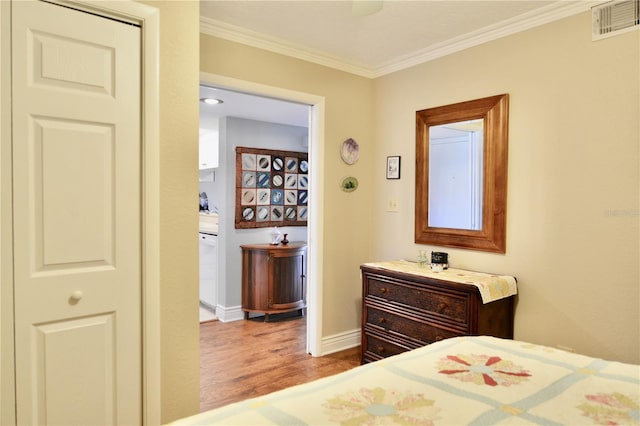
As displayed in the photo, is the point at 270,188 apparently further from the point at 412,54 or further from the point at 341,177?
the point at 412,54

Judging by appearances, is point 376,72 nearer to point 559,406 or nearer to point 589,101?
point 589,101

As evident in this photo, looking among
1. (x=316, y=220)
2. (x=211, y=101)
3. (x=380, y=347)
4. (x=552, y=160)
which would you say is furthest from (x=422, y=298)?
(x=211, y=101)

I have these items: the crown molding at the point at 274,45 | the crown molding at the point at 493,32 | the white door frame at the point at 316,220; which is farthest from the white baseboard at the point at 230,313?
the crown molding at the point at 493,32

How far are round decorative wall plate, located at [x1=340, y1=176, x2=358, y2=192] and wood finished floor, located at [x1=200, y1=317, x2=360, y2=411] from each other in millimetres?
1437

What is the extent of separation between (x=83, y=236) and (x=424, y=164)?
2478 mm

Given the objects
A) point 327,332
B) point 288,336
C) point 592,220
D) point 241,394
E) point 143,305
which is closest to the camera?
point 143,305

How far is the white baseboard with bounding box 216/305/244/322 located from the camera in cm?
467

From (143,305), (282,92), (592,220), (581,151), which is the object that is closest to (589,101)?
(581,151)

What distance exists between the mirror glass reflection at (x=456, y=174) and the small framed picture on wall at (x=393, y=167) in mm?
342

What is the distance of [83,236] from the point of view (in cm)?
178

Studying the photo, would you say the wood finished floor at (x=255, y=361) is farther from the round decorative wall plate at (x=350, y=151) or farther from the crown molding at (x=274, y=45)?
the crown molding at (x=274, y=45)

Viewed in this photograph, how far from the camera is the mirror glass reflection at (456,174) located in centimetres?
297

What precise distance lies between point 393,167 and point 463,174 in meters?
0.70

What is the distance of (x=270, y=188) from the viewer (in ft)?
16.6
